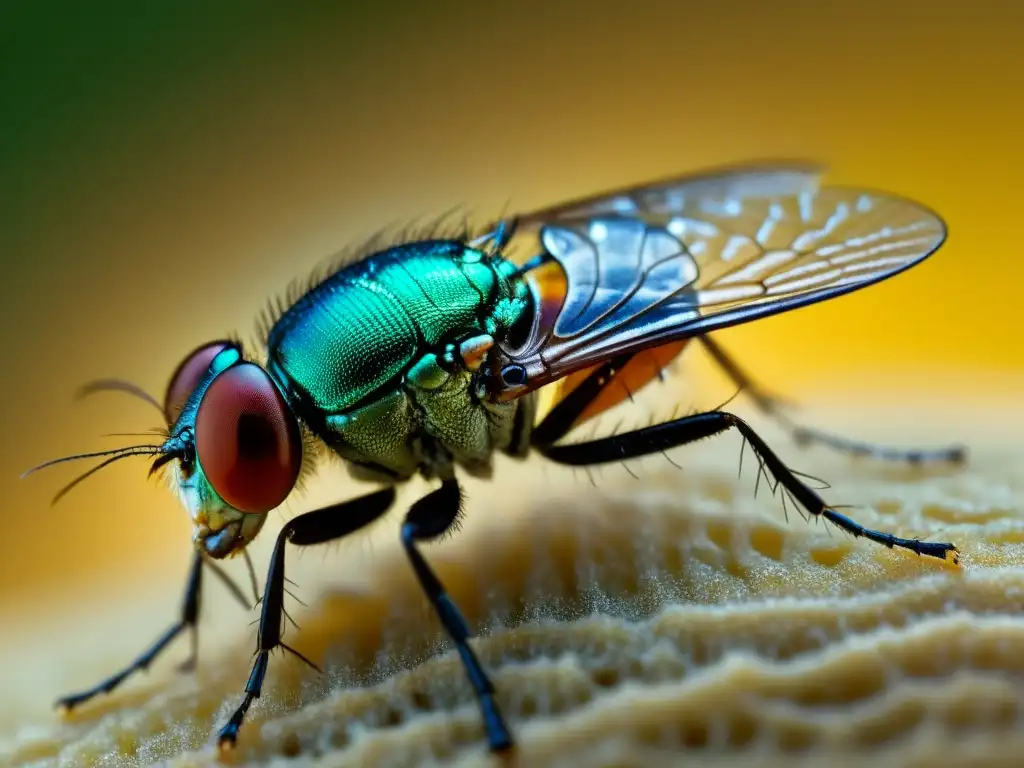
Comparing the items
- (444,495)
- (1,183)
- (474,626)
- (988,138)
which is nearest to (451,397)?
(444,495)

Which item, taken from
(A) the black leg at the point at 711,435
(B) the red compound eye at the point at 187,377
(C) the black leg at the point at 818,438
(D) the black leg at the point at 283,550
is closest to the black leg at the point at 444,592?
(D) the black leg at the point at 283,550

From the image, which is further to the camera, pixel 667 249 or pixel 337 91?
pixel 337 91

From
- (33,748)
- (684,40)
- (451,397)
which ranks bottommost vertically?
(33,748)

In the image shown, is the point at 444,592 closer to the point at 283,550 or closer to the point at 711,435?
the point at 283,550

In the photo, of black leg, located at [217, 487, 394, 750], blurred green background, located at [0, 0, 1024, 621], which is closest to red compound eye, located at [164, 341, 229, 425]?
black leg, located at [217, 487, 394, 750]

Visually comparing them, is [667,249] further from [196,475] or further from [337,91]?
[337,91]

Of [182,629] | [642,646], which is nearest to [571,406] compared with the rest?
[642,646]
